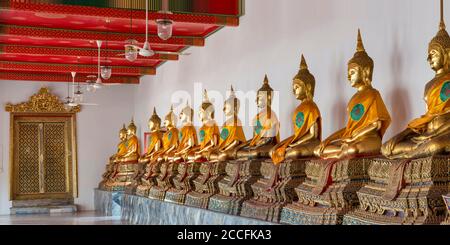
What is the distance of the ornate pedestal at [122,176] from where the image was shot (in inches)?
472

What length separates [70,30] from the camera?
942 cm

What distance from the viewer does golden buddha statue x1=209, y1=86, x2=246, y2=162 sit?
7172mm

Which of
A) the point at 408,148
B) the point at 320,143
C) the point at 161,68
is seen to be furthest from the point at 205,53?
the point at 408,148

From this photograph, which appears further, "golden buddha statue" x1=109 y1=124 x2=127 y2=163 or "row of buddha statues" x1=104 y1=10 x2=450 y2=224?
"golden buddha statue" x1=109 y1=124 x2=127 y2=163

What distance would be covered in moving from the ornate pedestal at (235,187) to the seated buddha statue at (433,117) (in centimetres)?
208

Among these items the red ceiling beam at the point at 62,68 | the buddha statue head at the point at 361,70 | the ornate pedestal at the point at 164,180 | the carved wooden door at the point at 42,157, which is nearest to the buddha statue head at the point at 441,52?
the buddha statue head at the point at 361,70

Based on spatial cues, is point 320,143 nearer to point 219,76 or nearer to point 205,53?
point 219,76

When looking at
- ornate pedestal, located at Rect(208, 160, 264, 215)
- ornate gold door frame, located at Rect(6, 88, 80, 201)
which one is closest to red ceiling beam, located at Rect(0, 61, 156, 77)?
ornate gold door frame, located at Rect(6, 88, 80, 201)

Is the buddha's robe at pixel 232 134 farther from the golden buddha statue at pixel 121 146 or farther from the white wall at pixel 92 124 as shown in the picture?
the white wall at pixel 92 124

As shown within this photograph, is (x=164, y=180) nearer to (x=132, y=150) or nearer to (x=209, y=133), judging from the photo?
(x=209, y=133)

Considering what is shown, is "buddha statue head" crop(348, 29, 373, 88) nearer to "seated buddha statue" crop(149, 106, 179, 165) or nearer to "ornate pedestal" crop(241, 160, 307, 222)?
"ornate pedestal" crop(241, 160, 307, 222)

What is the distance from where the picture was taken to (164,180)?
30.4 ft

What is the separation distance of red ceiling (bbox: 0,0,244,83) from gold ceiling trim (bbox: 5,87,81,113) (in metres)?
0.37

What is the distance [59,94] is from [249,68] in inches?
276
